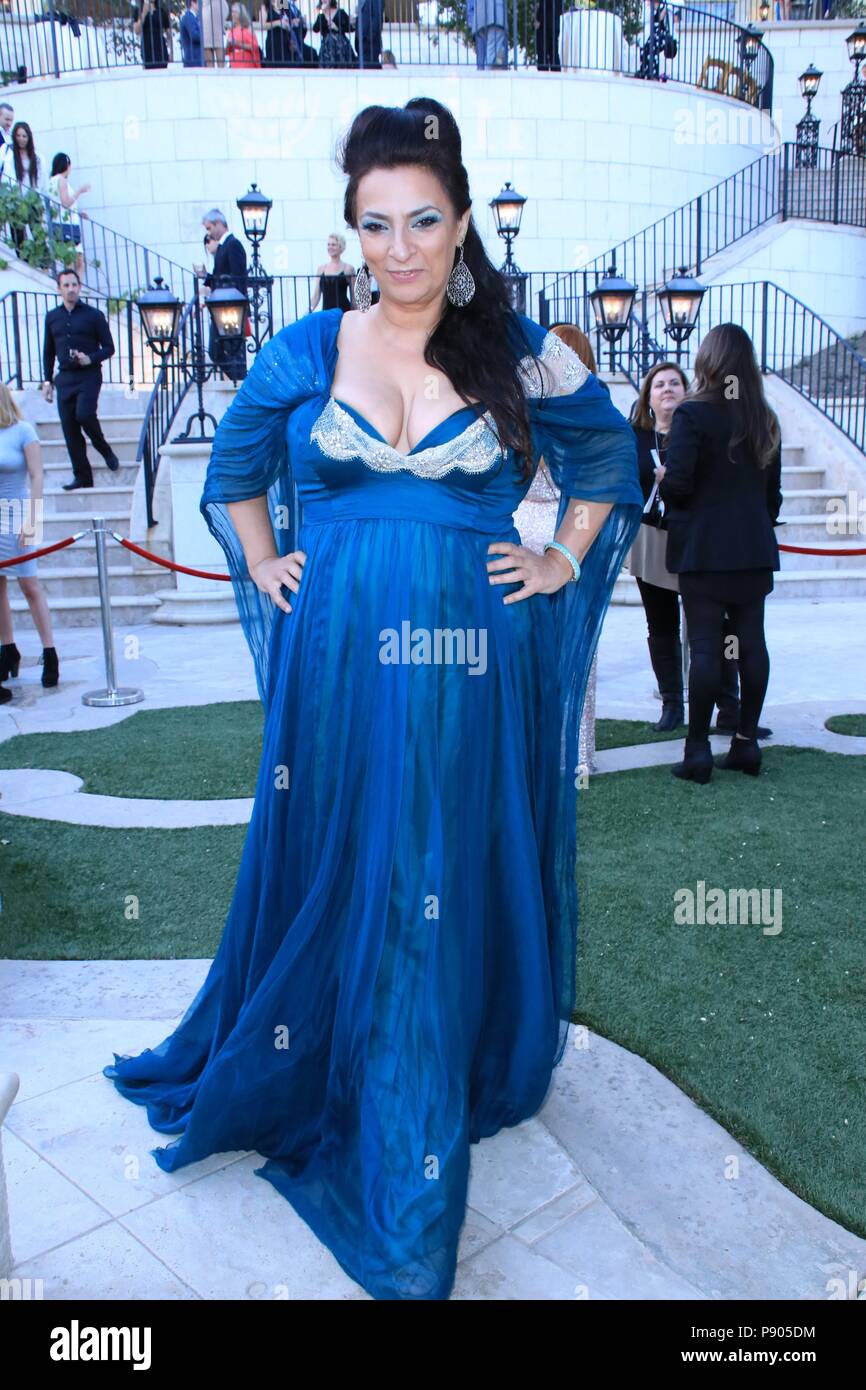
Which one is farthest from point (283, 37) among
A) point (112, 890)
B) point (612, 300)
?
point (112, 890)

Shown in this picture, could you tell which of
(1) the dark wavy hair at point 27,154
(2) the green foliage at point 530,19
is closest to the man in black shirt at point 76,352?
(1) the dark wavy hair at point 27,154

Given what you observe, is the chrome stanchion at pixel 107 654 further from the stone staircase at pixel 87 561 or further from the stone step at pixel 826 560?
the stone step at pixel 826 560

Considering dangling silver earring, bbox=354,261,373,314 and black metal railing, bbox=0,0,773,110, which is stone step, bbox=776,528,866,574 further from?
black metal railing, bbox=0,0,773,110

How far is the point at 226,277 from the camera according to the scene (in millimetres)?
13148

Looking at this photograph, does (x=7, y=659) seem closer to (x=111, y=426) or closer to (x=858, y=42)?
(x=111, y=426)

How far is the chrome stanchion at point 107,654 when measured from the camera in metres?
7.98

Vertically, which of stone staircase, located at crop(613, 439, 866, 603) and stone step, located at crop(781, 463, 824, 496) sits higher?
stone step, located at crop(781, 463, 824, 496)

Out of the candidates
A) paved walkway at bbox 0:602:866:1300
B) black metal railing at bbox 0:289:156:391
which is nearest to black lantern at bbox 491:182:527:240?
black metal railing at bbox 0:289:156:391

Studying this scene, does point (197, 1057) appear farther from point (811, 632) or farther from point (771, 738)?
point (811, 632)

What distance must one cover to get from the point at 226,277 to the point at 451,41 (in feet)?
35.6

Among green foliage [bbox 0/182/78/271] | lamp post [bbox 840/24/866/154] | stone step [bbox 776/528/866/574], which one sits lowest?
stone step [bbox 776/528/866/574]

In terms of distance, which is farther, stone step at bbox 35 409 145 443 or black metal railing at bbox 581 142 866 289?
black metal railing at bbox 581 142 866 289

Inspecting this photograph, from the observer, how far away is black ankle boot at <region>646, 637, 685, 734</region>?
693 cm

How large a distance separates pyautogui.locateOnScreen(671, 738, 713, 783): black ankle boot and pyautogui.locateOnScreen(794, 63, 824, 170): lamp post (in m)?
16.5
